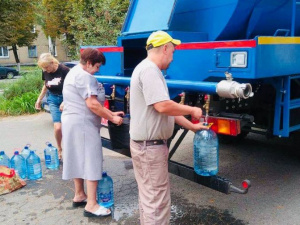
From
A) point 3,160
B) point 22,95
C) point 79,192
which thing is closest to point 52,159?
point 3,160

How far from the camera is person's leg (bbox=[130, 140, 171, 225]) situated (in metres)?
2.62

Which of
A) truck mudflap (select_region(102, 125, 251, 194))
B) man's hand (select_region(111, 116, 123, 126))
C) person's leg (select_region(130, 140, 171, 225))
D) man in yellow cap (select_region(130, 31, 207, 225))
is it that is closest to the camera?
man in yellow cap (select_region(130, 31, 207, 225))

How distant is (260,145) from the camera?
18.7 ft

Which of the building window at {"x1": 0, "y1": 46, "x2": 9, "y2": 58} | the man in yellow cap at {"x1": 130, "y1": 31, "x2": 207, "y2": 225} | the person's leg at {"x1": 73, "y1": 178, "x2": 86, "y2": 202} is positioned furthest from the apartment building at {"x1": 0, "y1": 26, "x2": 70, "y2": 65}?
the man in yellow cap at {"x1": 130, "y1": 31, "x2": 207, "y2": 225}

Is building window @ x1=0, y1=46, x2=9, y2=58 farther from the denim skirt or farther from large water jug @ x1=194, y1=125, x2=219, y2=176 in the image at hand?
large water jug @ x1=194, y1=125, x2=219, y2=176

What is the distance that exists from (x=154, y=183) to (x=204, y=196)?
4.60ft

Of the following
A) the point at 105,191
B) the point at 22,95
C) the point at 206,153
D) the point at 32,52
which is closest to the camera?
the point at 206,153

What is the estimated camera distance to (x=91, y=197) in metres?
3.36

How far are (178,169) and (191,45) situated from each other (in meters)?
1.19

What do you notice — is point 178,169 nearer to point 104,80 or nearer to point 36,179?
point 104,80

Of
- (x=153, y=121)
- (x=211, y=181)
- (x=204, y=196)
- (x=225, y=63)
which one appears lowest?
(x=204, y=196)

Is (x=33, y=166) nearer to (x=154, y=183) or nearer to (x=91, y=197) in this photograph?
(x=91, y=197)

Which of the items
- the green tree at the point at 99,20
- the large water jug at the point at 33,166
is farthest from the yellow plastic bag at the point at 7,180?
the green tree at the point at 99,20

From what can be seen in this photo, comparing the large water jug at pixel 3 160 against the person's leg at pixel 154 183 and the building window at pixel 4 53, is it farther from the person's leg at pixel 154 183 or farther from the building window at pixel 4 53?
the building window at pixel 4 53
